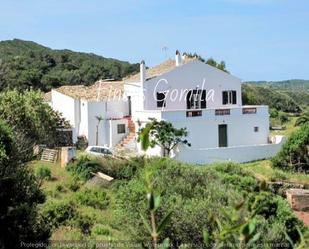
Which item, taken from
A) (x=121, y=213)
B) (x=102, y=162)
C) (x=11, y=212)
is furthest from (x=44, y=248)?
(x=102, y=162)

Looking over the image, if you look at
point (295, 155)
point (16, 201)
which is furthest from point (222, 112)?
point (16, 201)

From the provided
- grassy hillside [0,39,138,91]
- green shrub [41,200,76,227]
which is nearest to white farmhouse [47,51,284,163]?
green shrub [41,200,76,227]

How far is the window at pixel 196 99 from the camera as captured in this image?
3650 cm

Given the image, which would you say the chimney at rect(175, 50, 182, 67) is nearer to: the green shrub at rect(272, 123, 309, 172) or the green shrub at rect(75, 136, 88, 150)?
the green shrub at rect(75, 136, 88, 150)

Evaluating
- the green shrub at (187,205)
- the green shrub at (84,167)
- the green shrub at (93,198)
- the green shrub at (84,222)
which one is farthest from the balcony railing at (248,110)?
the green shrub at (84,222)

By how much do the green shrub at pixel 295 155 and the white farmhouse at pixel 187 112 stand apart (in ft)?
7.24

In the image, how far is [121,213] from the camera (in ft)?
49.7

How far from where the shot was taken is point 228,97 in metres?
37.7

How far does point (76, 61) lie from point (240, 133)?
53112 mm

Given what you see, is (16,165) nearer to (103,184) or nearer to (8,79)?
(103,184)

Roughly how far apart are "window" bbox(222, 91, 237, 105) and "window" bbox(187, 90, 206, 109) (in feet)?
5.21

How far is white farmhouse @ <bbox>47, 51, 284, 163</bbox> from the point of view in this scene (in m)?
32.3

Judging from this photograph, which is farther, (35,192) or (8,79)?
(8,79)

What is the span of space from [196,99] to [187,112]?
14.6 feet
